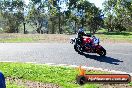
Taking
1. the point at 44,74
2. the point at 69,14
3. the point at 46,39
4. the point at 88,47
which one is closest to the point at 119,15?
the point at 69,14

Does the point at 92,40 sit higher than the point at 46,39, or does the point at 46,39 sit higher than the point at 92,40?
the point at 92,40

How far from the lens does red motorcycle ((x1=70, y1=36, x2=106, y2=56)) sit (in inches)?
701

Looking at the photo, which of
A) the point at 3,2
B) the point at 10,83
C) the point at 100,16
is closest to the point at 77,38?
the point at 10,83

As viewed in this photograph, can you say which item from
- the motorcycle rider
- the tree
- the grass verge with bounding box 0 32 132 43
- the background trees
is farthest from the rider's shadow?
the tree

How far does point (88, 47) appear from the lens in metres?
18.1

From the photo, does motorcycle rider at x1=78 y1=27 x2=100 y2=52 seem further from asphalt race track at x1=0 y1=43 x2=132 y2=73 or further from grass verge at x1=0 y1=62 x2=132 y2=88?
grass verge at x1=0 y1=62 x2=132 y2=88

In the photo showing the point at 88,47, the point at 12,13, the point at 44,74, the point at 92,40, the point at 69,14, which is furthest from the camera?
the point at 12,13

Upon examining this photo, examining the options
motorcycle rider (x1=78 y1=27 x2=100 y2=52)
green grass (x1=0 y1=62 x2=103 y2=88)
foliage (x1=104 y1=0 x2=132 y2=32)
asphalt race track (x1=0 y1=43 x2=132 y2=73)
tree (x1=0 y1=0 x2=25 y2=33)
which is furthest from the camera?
tree (x1=0 y1=0 x2=25 y2=33)

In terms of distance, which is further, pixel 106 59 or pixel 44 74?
pixel 106 59

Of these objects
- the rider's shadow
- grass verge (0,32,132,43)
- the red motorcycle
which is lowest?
the rider's shadow

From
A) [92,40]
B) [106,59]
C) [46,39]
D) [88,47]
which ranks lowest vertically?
[106,59]

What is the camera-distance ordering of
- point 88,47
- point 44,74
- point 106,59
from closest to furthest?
point 44,74
point 106,59
point 88,47

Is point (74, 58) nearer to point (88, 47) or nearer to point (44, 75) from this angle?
point (88, 47)

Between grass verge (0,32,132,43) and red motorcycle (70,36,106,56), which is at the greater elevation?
red motorcycle (70,36,106,56)
